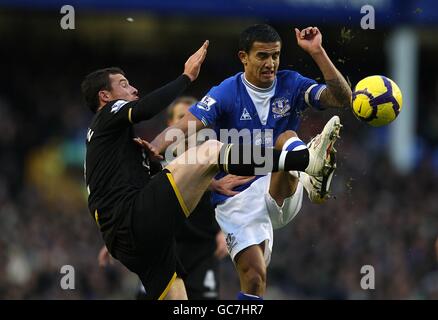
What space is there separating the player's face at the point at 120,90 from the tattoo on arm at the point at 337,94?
5.23 feet

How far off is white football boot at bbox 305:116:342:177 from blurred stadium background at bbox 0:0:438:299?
1488 millimetres

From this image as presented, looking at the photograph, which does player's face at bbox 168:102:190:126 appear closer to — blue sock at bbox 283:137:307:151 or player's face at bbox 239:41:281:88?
player's face at bbox 239:41:281:88

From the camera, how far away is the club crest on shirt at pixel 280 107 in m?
8.12

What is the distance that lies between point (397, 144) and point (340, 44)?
10529 mm

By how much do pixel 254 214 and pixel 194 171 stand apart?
3.26 feet

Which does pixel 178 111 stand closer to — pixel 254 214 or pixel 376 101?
pixel 254 214

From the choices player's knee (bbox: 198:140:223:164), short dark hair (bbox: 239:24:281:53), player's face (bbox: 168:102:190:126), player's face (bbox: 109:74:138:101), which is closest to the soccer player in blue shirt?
short dark hair (bbox: 239:24:281:53)

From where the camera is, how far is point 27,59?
73.3ft

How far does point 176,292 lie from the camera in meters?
8.10

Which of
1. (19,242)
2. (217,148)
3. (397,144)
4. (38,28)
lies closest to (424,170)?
(397,144)

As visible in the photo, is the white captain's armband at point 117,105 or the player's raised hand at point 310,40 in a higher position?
the player's raised hand at point 310,40

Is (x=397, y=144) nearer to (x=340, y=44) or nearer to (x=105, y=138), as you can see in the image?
(x=340, y=44)

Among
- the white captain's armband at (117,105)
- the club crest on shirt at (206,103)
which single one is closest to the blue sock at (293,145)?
the club crest on shirt at (206,103)

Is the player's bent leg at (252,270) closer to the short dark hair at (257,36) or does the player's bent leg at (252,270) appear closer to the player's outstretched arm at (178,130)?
the player's outstretched arm at (178,130)
